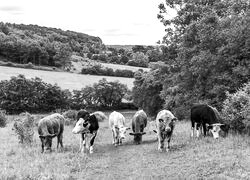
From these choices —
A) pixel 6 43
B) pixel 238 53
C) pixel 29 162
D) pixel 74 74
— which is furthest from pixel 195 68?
pixel 6 43

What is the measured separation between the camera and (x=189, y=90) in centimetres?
3222

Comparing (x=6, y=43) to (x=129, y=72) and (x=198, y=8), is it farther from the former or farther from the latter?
(x=198, y=8)

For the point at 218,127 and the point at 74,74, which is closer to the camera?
the point at 218,127

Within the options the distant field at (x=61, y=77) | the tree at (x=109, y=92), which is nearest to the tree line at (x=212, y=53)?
the tree at (x=109, y=92)

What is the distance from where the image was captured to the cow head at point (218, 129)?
18056 millimetres

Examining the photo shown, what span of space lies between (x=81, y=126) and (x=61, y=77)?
265 feet

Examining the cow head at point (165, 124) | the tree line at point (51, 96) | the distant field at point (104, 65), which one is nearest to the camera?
the cow head at point (165, 124)

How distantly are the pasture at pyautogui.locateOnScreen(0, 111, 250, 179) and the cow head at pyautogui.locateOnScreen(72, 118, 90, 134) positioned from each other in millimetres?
1334

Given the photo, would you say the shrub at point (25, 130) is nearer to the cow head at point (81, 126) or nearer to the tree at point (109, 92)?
the cow head at point (81, 126)

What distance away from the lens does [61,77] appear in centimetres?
9706

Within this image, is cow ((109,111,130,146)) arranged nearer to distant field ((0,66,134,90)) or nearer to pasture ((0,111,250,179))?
pasture ((0,111,250,179))

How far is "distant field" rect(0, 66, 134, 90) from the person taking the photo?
89.2 metres

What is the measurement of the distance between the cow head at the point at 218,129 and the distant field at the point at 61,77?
7032cm

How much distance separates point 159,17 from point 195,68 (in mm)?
15613
